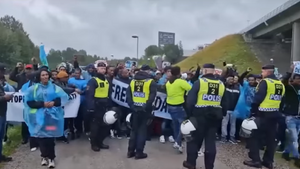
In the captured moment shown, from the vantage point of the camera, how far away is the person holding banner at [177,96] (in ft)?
29.4

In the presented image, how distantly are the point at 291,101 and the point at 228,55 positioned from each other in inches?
2008

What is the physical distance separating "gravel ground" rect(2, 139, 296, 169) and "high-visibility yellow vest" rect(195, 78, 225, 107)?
4.85ft

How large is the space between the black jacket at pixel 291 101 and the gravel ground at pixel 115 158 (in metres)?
1.18

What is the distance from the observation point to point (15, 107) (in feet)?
32.1

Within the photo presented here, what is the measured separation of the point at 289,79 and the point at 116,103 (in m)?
4.51

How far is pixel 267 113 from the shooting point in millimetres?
7863

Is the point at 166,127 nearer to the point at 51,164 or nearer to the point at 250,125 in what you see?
the point at 250,125

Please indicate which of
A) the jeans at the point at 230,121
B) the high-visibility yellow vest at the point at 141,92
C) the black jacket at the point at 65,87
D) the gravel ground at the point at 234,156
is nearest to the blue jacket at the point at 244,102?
the jeans at the point at 230,121

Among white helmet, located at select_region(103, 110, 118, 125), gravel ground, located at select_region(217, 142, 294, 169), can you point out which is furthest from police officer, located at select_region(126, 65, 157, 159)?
gravel ground, located at select_region(217, 142, 294, 169)

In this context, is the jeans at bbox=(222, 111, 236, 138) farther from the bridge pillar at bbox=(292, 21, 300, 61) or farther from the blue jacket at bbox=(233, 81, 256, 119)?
the bridge pillar at bbox=(292, 21, 300, 61)

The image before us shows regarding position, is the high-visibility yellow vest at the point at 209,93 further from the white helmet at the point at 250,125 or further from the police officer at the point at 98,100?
the police officer at the point at 98,100

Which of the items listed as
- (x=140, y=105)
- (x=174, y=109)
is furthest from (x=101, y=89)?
(x=174, y=109)

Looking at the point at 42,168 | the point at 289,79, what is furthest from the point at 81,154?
the point at 289,79

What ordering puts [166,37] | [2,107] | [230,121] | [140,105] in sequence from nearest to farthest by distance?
[2,107] < [140,105] < [230,121] < [166,37]
